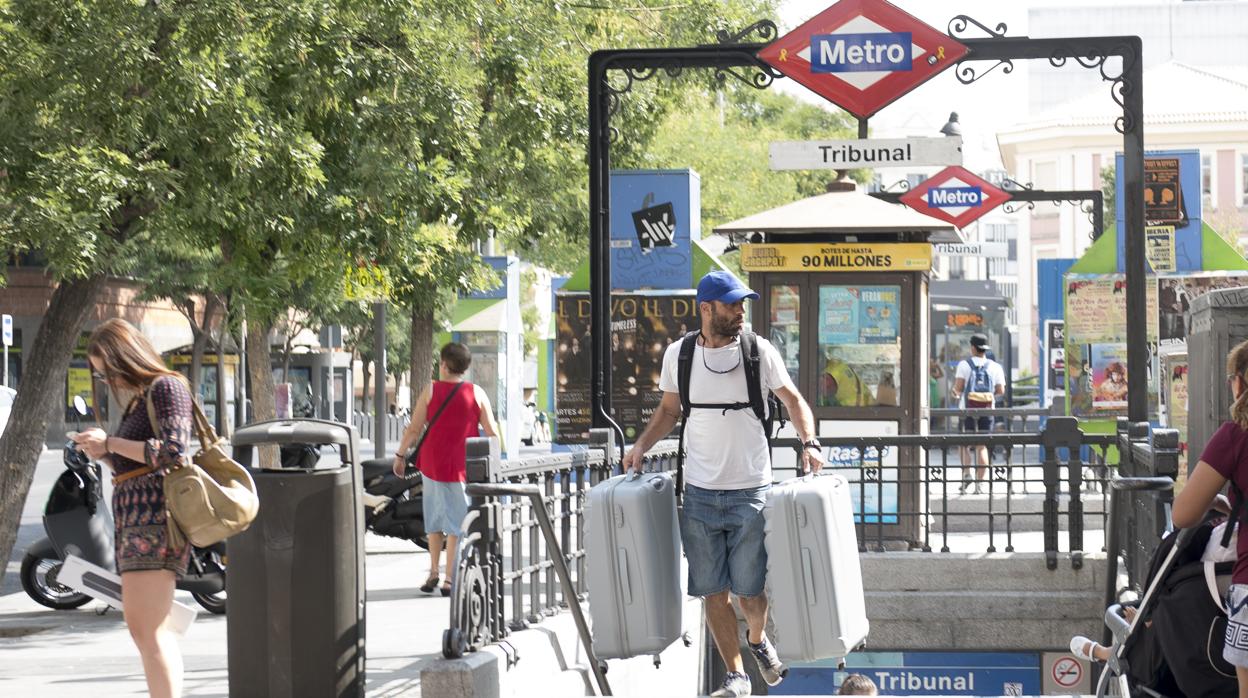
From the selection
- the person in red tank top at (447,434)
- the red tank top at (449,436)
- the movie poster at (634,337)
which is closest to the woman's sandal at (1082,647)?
the person in red tank top at (447,434)

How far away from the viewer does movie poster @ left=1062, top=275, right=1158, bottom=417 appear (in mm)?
19703

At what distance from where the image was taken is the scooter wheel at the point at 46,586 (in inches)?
471

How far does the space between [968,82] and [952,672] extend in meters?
4.64

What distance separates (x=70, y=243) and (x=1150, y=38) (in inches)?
5055

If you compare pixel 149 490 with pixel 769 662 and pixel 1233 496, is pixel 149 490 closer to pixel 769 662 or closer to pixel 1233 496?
pixel 769 662

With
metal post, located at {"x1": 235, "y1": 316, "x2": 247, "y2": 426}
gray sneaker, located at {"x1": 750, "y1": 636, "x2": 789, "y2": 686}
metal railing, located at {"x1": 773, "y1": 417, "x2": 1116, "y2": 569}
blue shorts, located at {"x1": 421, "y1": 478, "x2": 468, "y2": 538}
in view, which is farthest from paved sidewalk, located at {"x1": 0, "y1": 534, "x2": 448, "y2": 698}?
metal post, located at {"x1": 235, "y1": 316, "x2": 247, "y2": 426}

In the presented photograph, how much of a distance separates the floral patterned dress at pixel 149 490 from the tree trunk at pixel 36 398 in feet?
20.7

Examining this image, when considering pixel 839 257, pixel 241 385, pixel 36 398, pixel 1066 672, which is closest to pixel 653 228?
pixel 839 257

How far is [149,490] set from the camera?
20.8ft

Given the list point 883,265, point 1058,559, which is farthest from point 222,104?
point 1058,559

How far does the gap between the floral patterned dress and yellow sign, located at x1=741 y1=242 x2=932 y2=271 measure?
27.2 ft

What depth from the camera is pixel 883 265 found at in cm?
1400

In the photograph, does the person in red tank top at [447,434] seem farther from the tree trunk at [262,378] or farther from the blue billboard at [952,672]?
the tree trunk at [262,378]

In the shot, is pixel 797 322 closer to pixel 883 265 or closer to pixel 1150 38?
pixel 883 265
